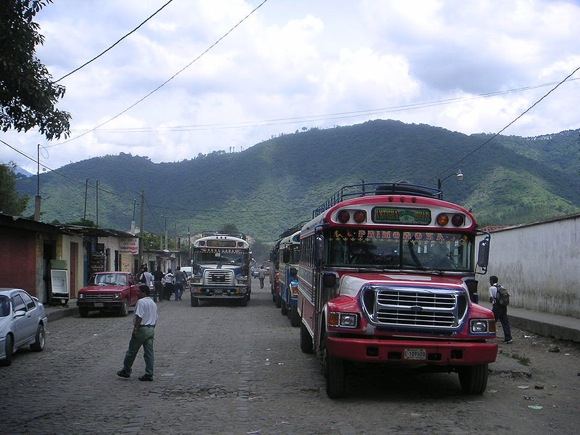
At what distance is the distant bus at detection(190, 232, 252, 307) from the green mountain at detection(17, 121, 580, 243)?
2271cm

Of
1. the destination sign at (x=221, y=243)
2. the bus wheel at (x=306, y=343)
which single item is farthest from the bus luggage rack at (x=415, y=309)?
the destination sign at (x=221, y=243)

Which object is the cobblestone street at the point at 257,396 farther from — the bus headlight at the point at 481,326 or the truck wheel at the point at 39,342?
the bus headlight at the point at 481,326

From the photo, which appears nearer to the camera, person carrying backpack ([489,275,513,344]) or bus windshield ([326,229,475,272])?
bus windshield ([326,229,475,272])

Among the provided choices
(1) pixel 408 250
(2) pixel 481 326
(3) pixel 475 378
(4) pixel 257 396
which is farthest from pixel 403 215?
(4) pixel 257 396

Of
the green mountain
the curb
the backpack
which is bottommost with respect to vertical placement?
the curb

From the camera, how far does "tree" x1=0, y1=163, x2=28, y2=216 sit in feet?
164

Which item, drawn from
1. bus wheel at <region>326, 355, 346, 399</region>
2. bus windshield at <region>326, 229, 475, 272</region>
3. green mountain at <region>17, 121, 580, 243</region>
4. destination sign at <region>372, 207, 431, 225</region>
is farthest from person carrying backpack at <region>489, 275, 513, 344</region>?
green mountain at <region>17, 121, 580, 243</region>

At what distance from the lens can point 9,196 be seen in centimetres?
5212

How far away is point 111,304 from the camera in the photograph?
2497cm

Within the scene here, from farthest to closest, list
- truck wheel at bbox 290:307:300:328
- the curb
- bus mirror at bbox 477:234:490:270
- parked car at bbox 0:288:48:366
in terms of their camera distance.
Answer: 1. the curb
2. truck wheel at bbox 290:307:300:328
3. parked car at bbox 0:288:48:366
4. bus mirror at bbox 477:234:490:270

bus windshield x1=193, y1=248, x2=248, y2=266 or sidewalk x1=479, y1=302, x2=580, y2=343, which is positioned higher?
bus windshield x1=193, y1=248, x2=248, y2=266

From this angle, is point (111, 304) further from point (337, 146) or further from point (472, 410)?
point (337, 146)

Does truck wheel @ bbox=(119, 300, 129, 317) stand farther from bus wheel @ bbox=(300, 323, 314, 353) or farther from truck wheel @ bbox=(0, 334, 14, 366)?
bus wheel @ bbox=(300, 323, 314, 353)

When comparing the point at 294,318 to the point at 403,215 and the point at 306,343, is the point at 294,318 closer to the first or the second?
the point at 306,343
